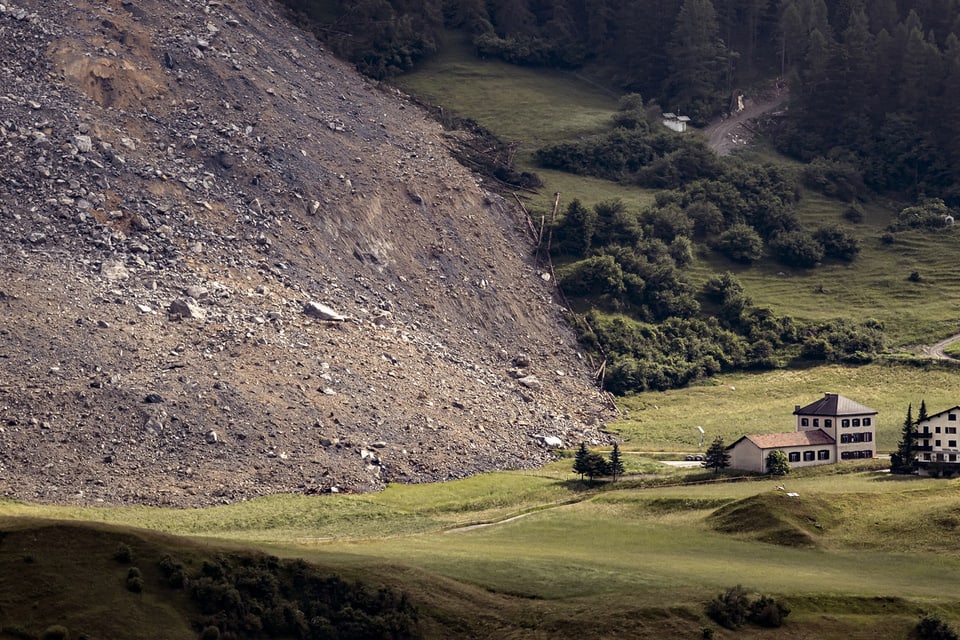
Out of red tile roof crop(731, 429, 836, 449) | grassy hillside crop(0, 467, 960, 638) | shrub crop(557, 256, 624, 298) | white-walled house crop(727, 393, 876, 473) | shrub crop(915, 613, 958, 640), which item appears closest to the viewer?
grassy hillside crop(0, 467, 960, 638)

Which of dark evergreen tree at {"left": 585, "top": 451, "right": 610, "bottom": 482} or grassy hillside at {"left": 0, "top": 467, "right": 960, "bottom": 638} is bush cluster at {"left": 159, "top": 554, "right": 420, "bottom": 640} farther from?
dark evergreen tree at {"left": 585, "top": 451, "right": 610, "bottom": 482}

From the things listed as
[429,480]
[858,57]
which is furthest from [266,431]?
[858,57]

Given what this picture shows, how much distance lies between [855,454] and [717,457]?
1018 cm

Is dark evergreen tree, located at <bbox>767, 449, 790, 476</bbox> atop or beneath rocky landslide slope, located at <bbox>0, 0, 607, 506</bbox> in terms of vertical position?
beneath

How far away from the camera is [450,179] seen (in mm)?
135625

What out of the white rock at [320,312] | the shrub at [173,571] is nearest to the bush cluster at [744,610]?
the shrub at [173,571]

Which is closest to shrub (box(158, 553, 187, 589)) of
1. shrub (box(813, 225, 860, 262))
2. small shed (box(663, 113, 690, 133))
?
shrub (box(813, 225, 860, 262))

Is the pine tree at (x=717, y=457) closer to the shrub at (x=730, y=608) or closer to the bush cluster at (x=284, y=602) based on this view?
the shrub at (x=730, y=608)

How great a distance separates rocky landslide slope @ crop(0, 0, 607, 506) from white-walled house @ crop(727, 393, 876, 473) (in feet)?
48.7

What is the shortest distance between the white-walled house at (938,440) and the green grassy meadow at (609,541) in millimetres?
2986

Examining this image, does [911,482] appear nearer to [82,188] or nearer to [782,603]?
[782,603]

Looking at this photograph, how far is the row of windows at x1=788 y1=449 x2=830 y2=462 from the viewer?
98500 millimetres

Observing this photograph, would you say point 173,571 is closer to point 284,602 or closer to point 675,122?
point 284,602

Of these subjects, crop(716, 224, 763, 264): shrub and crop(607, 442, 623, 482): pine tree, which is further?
crop(716, 224, 763, 264): shrub
